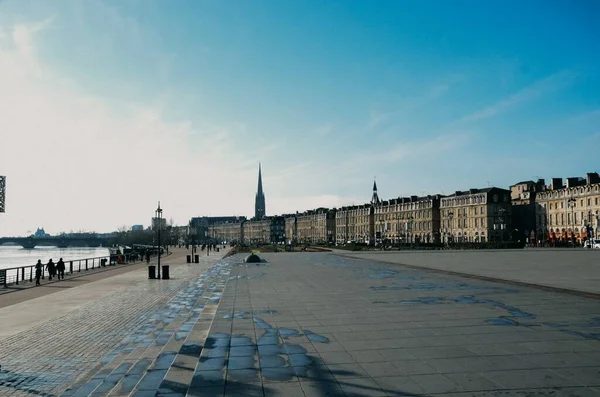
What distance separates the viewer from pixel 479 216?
389ft

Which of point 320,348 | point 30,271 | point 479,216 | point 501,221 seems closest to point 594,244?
point 501,221

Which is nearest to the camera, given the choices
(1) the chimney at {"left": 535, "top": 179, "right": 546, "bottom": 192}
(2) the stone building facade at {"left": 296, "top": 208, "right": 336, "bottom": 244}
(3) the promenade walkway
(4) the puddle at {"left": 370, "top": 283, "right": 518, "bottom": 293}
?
(3) the promenade walkway

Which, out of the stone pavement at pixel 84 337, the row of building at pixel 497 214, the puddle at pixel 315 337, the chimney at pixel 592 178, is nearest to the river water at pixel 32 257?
the row of building at pixel 497 214

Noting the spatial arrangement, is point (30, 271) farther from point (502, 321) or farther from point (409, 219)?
point (409, 219)

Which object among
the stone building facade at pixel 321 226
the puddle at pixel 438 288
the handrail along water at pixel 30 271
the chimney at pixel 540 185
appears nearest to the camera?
the puddle at pixel 438 288

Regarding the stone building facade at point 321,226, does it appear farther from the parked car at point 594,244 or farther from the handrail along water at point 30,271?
the handrail along water at point 30,271

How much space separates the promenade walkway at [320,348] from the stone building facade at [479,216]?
107 metres

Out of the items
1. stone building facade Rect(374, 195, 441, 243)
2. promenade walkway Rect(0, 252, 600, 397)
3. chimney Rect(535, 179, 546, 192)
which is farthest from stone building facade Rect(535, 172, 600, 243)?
promenade walkway Rect(0, 252, 600, 397)

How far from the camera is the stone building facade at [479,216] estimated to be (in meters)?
116

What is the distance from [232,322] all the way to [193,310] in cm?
323

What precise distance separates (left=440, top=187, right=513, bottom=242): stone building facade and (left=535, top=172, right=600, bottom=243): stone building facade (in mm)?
7269

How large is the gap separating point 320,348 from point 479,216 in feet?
387

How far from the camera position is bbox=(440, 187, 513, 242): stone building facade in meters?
116

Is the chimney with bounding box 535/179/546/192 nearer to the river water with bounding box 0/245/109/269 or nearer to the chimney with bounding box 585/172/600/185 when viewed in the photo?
the chimney with bounding box 585/172/600/185
